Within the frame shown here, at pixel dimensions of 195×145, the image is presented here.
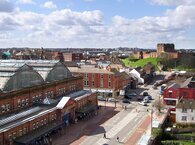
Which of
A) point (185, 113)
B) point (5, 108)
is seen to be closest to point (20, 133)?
point (5, 108)

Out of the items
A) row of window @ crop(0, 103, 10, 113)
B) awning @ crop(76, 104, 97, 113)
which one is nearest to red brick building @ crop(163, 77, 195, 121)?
awning @ crop(76, 104, 97, 113)

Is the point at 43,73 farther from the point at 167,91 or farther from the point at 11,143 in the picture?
the point at 167,91

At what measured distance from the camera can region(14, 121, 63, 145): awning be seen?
3842cm

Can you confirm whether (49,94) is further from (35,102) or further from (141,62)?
(141,62)

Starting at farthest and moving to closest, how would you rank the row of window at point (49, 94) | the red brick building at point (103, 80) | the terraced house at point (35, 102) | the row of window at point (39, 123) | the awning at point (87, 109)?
the red brick building at point (103, 80)
the awning at point (87, 109)
the row of window at point (49, 94)
the row of window at point (39, 123)
the terraced house at point (35, 102)

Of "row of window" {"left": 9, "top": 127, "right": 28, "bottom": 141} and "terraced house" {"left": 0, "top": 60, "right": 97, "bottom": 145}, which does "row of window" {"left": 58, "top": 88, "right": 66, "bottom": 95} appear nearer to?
"terraced house" {"left": 0, "top": 60, "right": 97, "bottom": 145}

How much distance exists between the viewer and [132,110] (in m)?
65.4

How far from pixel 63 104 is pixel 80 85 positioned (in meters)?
20.8

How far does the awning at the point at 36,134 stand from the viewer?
3842cm

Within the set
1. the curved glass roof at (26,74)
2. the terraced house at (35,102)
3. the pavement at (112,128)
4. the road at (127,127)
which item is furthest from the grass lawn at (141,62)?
the curved glass roof at (26,74)

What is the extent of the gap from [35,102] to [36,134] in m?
10.8

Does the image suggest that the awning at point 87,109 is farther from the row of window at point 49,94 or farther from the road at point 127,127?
the row of window at point 49,94

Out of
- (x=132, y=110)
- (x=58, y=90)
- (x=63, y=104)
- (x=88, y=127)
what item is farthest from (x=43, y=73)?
(x=132, y=110)

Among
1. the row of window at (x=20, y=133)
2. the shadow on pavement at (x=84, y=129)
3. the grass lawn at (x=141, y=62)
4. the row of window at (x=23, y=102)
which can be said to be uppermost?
the grass lawn at (x=141, y=62)
